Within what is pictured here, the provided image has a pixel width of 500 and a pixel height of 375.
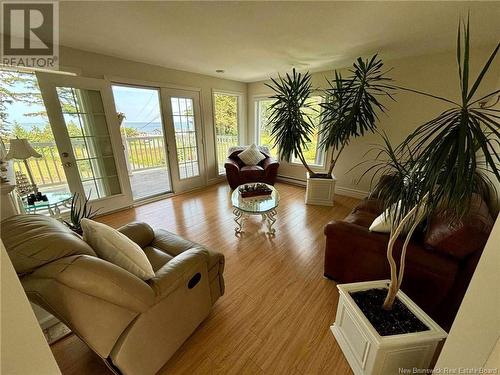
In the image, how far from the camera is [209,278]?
1422 mm

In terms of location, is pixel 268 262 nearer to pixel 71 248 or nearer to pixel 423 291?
pixel 423 291

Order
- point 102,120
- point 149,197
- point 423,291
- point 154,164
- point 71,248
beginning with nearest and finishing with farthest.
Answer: point 71,248, point 423,291, point 102,120, point 149,197, point 154,164

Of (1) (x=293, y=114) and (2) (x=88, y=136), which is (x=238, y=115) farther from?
(2) (x=88, y=136)

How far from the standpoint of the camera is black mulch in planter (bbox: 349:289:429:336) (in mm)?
1098

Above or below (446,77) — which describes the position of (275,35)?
above

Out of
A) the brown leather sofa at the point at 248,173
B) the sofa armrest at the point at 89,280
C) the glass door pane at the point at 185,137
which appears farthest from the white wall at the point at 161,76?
the sofa armrest at the point at 89,280

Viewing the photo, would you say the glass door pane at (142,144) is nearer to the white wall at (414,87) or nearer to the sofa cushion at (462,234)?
the white wall at (414,87)

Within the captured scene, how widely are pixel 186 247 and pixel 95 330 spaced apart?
0.70 metres

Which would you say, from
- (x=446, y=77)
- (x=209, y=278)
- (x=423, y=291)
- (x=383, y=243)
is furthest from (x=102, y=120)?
(x=446, y=77)

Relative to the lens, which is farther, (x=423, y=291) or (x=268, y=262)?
(x=268, y=262)

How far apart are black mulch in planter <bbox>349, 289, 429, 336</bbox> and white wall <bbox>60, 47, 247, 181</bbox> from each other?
3815 millimetres

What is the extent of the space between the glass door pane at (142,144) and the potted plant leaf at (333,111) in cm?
271

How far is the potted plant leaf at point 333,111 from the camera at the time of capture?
9.30 ft

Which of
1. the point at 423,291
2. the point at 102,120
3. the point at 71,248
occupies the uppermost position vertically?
the point at 102,120
